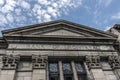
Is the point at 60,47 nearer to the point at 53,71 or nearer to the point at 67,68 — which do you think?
the point at 67,68

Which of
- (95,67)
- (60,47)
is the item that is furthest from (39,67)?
(95,67)

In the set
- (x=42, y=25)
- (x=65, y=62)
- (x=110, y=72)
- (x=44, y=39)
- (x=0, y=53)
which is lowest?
(x=110, y=72)

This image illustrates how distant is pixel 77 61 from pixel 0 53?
5.69 m

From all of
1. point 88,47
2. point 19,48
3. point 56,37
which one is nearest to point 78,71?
point 88,47

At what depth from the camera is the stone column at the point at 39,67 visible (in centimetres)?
1062

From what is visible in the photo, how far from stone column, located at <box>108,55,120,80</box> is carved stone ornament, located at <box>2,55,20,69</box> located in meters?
6.74

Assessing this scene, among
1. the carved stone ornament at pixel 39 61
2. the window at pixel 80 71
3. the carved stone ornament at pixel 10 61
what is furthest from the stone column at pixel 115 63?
the carved stone ornament at pixel 10 61

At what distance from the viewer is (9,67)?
10.9 m

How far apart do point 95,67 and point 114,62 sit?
163cm

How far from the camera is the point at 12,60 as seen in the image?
11.3m

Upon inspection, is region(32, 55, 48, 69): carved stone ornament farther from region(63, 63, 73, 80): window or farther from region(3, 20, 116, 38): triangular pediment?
region(3, 20, 116, 38): triangular pediment

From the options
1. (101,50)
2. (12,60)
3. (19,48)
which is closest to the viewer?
(12,60)

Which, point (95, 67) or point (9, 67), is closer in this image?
point (9, 67)

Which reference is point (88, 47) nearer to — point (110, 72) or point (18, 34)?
point (110, 72)
